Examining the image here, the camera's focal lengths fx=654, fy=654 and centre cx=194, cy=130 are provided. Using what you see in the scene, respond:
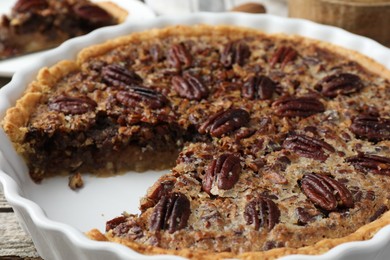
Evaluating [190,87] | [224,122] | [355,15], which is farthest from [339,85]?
[355,15]

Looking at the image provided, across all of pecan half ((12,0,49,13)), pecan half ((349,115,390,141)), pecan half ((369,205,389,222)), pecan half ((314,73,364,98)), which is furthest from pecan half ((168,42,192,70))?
pecan half ((12,0,49,13))

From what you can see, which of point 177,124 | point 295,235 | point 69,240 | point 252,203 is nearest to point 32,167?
point 177,124

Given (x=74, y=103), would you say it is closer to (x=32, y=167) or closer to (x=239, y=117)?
(x=32, y=167)

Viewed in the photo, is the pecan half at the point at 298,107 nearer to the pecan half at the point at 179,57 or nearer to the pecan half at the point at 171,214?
the pecan half at the point at 179,57

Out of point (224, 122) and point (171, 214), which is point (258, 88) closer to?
point (224, 122)

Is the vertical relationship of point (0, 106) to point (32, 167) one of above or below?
above

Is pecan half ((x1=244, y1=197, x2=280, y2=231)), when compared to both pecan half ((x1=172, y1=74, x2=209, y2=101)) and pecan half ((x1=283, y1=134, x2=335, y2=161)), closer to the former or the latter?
pecan half ((x1=283, y1=134, x2=335, y2=161))
